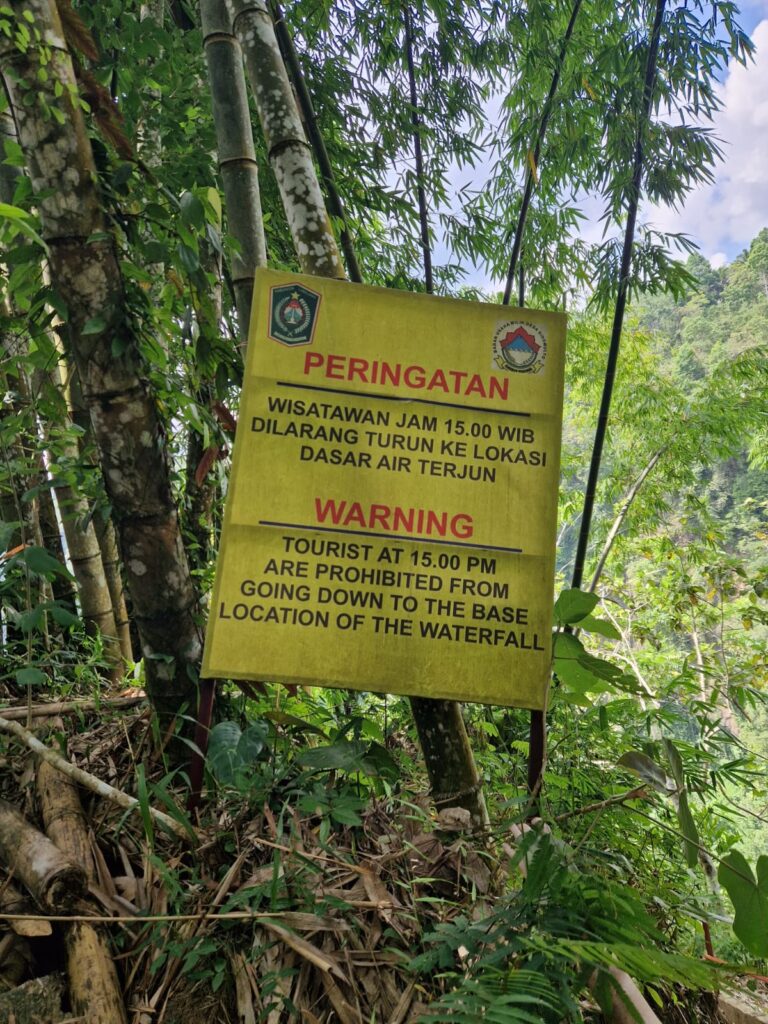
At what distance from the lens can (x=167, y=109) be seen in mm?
2434

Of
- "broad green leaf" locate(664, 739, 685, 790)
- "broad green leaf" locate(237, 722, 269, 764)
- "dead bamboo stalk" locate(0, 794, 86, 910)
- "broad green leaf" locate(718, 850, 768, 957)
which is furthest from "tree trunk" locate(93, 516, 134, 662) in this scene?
"broad green leaf" locate(718, 850, 768, 957)

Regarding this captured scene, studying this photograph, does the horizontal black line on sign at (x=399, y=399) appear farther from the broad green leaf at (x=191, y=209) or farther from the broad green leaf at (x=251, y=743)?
the broad green leaf at (x=251, y=743)

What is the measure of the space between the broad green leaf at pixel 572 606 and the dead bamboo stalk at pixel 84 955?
120 centimetres

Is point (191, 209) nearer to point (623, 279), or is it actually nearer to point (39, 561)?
point (39, 561)

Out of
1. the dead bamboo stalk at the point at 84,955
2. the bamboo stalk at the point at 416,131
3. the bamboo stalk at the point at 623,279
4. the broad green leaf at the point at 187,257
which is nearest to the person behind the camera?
the dead bamboo stalk at the point at 84,955

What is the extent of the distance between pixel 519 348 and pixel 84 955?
1.60 metres

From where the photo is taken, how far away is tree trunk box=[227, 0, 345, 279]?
1783 mm

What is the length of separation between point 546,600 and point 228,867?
93 cm

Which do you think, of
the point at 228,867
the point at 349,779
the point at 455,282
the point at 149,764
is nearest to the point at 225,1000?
the point at 228,867

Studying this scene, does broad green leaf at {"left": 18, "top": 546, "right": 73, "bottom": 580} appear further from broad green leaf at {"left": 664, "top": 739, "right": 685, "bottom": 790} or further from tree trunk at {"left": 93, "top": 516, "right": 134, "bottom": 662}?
broad green leaf at {"left": 664, "top": 739, "right": 685, "bottom": 790}

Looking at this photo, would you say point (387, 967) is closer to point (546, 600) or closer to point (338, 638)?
point (338, 638)

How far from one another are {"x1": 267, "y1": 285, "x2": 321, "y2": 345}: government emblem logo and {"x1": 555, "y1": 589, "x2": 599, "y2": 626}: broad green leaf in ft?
2.96

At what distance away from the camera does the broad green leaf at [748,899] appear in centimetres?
116

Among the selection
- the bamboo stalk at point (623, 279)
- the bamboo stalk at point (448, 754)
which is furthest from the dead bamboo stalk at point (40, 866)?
the bamboo stalk at point (623, 279)
